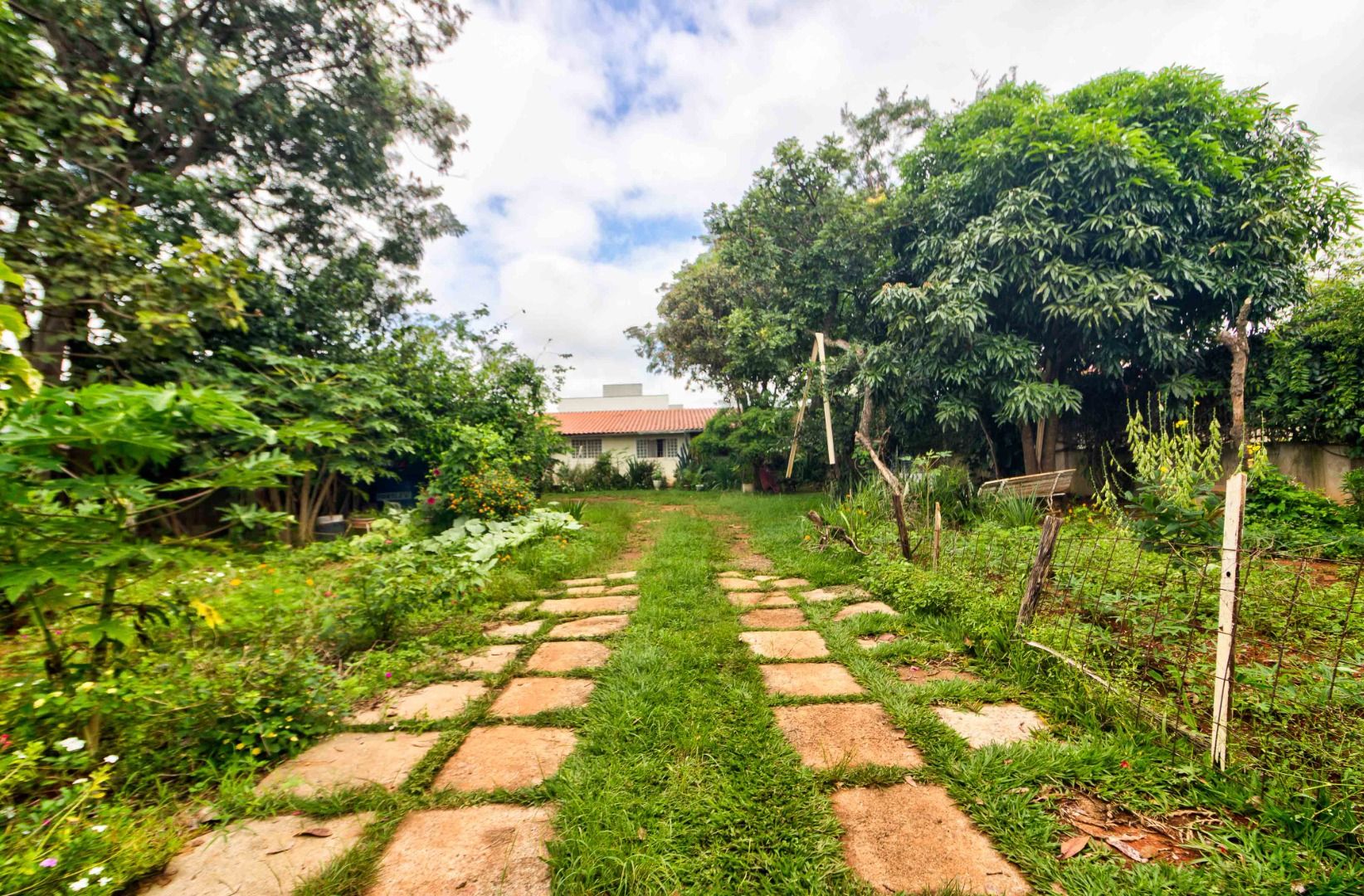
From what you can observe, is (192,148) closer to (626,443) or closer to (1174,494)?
(1174,494)

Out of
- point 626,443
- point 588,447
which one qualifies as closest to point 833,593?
point 626,443

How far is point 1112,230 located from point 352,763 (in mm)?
7975

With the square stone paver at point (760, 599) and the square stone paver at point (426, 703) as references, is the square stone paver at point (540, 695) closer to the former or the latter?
the square stone paver at point (426, 703)

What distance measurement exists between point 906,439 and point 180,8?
32.9 ft

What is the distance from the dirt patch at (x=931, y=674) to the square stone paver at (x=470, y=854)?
1.70 metres

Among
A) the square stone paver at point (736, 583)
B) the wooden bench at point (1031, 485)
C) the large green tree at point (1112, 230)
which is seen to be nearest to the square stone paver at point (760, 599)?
the square stone paver at point (736, 583)

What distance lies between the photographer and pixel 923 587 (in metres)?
3.14

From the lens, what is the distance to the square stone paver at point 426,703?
2.09m

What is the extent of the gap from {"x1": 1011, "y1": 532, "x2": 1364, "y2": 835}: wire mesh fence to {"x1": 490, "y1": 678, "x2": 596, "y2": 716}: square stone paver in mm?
2109

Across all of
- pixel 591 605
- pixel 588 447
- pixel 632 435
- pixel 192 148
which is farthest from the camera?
pixel 588 447

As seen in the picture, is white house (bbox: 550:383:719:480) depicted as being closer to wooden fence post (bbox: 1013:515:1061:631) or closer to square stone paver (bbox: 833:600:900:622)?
square stone paver (bbox: 833:600:900:622)

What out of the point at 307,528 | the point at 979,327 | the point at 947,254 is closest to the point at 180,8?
the point at 307,528

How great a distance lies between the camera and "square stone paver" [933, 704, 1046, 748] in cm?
183

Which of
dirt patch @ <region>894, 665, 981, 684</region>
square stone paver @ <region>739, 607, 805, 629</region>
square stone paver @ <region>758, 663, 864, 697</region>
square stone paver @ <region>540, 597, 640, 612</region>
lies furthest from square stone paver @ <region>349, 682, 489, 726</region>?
dirt patch @ <region>894, 665, 981, 684</region>
